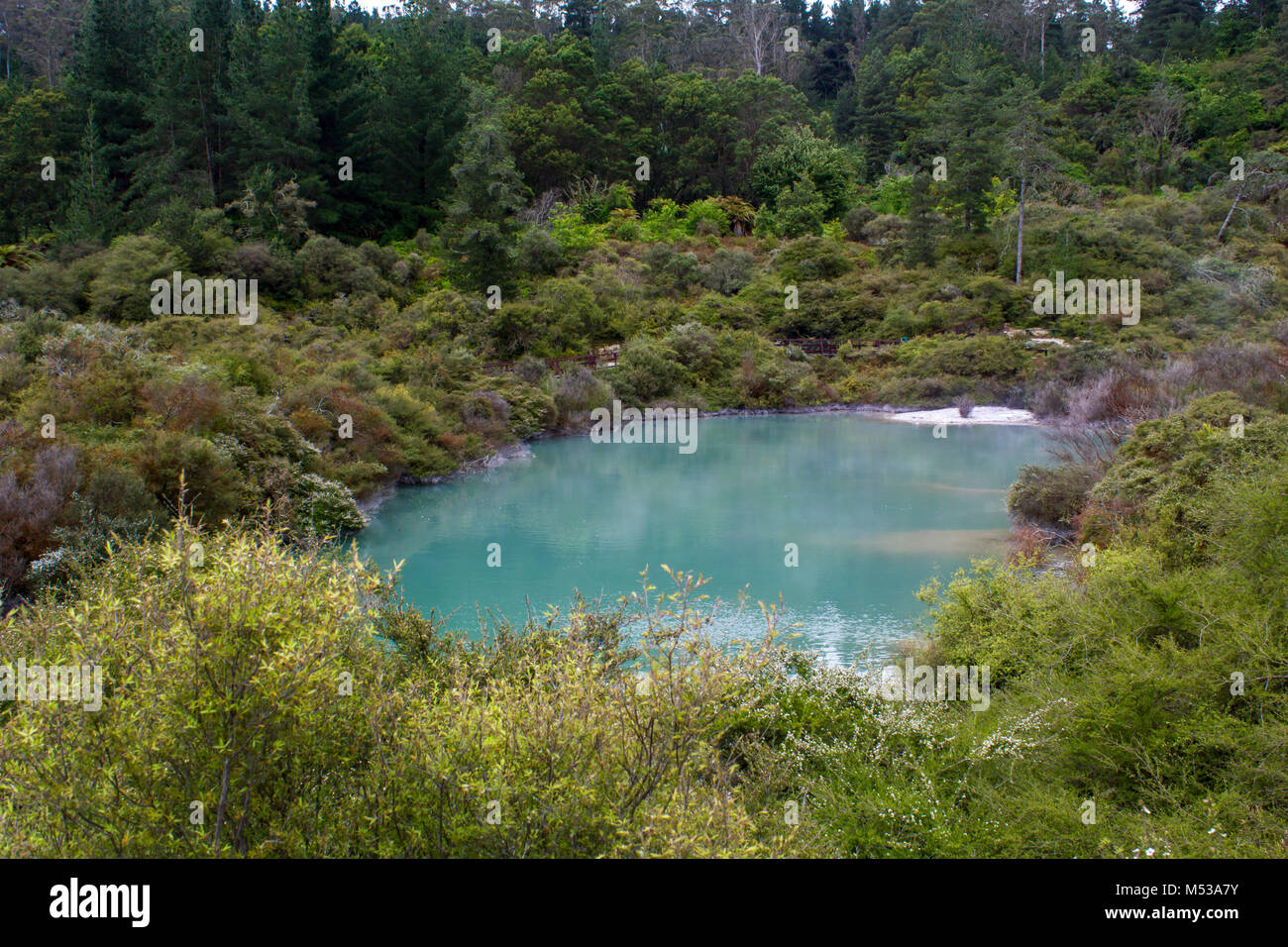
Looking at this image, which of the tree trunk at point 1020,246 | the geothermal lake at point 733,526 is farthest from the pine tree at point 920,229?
the geothermal lake at point 733,526

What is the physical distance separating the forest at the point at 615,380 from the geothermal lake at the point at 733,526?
1.34 meters

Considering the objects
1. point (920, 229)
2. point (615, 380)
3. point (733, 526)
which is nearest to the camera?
point (733, 526)

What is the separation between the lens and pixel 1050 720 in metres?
6.54

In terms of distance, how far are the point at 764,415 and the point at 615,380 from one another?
6092 mm

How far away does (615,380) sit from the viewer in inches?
Answer: 1278

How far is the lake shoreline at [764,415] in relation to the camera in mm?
22203

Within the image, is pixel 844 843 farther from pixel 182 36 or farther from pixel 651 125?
pixel 651 125

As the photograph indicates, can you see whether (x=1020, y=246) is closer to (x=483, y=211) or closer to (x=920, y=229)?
(x=920, y=229)

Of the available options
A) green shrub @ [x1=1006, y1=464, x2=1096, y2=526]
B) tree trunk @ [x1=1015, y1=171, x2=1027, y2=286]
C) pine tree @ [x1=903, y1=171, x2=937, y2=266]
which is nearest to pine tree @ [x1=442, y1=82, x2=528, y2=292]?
pine tree @ [x1=903, y1=171, x2=937, y2=266]

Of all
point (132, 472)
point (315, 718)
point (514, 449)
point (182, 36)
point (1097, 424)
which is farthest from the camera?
point (182, 36)

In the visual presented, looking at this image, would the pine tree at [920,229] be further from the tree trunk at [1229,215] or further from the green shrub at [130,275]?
the green shrub at [130,275]

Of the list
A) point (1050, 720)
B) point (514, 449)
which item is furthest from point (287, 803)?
point (514, 449)

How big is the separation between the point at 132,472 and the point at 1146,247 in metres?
40.4

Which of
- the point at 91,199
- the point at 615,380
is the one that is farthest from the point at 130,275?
the point at 615,380
